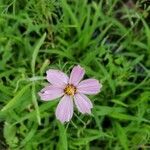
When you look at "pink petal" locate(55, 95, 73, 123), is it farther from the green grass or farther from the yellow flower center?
the green grass

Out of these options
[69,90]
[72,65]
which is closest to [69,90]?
[69,90]

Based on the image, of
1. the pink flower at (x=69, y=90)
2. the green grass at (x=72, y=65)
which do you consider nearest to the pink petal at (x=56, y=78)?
the pink flower at (x=69, y=90)

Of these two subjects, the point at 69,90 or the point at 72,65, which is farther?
the point at 72,65

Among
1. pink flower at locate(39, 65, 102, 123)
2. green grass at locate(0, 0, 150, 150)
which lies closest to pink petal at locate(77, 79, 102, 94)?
pink flower at locate(39, 65, 102, 123)

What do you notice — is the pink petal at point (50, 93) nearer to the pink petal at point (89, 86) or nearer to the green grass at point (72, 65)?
the pink petal at point (89, 86)

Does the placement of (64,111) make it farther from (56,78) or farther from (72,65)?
(72,65)
